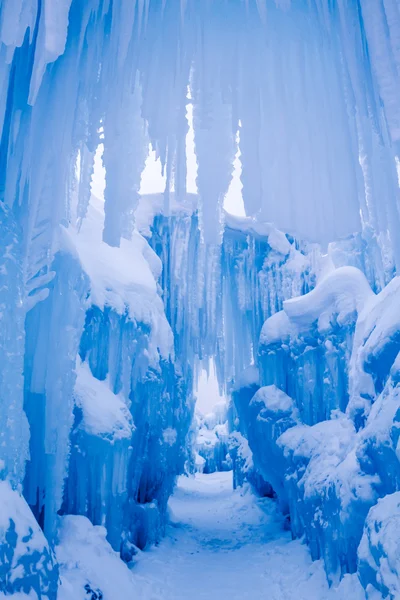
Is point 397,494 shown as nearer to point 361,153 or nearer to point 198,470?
point 361,153

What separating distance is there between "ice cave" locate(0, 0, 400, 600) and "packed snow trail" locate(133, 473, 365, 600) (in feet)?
0.22

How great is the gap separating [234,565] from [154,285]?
6.18 m

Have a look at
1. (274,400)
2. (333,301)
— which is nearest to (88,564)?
(274,400)

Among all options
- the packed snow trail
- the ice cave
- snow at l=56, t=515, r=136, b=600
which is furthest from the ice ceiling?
the packed snow trail

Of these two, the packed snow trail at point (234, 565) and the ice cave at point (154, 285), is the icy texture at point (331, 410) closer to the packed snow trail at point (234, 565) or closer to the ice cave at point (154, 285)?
the ice cave at point (154, 285)

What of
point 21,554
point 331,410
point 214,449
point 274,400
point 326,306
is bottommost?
point 214,449

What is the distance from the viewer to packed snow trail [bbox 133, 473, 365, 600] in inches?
264

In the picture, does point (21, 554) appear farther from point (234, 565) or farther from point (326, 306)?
point (326, 306)

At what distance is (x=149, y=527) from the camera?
30.6 ft

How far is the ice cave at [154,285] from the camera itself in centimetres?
333

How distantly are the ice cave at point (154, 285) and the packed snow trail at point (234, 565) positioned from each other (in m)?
0.07

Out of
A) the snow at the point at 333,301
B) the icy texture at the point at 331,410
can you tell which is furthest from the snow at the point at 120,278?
the snow at the point at 333,301

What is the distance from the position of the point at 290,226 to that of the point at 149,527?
7754 mm

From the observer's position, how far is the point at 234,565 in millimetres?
8438
